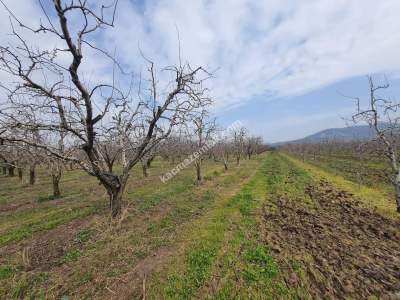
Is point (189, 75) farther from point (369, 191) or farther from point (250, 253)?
point (369, 191)

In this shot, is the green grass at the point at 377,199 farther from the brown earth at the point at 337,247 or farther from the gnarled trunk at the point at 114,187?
the gnarled trunk at the point at 114,187

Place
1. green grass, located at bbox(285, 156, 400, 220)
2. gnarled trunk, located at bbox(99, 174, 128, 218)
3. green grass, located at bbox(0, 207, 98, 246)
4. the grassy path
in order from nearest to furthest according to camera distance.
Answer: the grassy path < green grass, located at bbox(0, 207, 98, 246) < gnarled trunk, located at bbox(99, 174, 128, 218) < green grass, located at bbox(285, 156, 400, 220)

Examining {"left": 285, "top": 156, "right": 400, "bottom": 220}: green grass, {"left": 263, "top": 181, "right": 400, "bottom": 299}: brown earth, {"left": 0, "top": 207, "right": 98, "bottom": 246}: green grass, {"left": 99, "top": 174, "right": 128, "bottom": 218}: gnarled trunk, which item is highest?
{"left": 99, "top": 174, "right": 128, "bottom": 218}: gnarled trunk

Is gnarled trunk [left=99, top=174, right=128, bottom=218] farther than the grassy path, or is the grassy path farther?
gnarled trunk [left=99, top=174, right=128, bottom=218]

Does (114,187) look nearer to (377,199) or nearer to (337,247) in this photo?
(337,247)

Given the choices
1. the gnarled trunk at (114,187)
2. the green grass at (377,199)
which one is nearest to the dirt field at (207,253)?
the green grass at (377,199)

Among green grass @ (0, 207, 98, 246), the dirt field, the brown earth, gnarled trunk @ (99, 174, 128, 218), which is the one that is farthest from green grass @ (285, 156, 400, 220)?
green grass @ (0, 207, 98, 246)

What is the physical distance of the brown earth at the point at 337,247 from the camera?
391 cm

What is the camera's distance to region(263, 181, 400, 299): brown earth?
391 centimetres

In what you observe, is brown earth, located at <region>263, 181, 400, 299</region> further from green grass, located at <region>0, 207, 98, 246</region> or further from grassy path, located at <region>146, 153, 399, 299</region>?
green grass, located at <region>0, 207, 98, 246</region>

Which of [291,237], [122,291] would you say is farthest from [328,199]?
[122,291]

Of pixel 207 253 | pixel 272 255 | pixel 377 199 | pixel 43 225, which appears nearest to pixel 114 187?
Answer: pixel 43 225

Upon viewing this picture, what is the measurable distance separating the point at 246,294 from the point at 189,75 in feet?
20.5

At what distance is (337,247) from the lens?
5.28m
